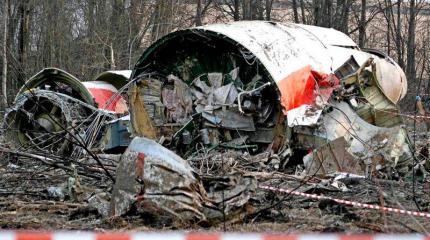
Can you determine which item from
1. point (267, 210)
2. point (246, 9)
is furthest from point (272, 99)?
point (246, 9)

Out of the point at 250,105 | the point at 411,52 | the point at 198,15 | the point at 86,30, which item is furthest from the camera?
the point at 411,52

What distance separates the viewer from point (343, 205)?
6.65 metres

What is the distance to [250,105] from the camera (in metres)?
10.7

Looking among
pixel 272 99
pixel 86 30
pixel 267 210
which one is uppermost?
pixel 86 30

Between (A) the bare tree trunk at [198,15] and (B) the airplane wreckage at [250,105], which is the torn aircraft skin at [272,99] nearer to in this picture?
(B) the airplane wreckage at [250,105]

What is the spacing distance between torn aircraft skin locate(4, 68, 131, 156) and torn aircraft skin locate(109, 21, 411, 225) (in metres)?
0.92

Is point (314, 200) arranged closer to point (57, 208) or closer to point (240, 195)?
point (240, 195)

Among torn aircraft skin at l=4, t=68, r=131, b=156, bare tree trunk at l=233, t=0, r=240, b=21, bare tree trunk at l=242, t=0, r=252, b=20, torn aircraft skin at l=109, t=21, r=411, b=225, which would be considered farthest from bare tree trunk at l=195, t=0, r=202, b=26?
torn aircraft skin at l=109, t=21, r=411, b=225

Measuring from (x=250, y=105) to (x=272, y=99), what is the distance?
390 mm

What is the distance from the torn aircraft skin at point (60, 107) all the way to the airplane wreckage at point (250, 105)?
0.10 ft

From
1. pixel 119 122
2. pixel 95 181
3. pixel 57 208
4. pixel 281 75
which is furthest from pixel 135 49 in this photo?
pixel 57 208

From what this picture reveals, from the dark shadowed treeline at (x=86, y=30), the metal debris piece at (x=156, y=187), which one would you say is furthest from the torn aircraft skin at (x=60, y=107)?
the dark shadowed treeline at (x=86, y=30)

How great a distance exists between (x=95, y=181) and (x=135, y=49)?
60.0ft

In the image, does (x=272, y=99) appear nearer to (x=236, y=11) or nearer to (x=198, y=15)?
(x=198, y=15)
